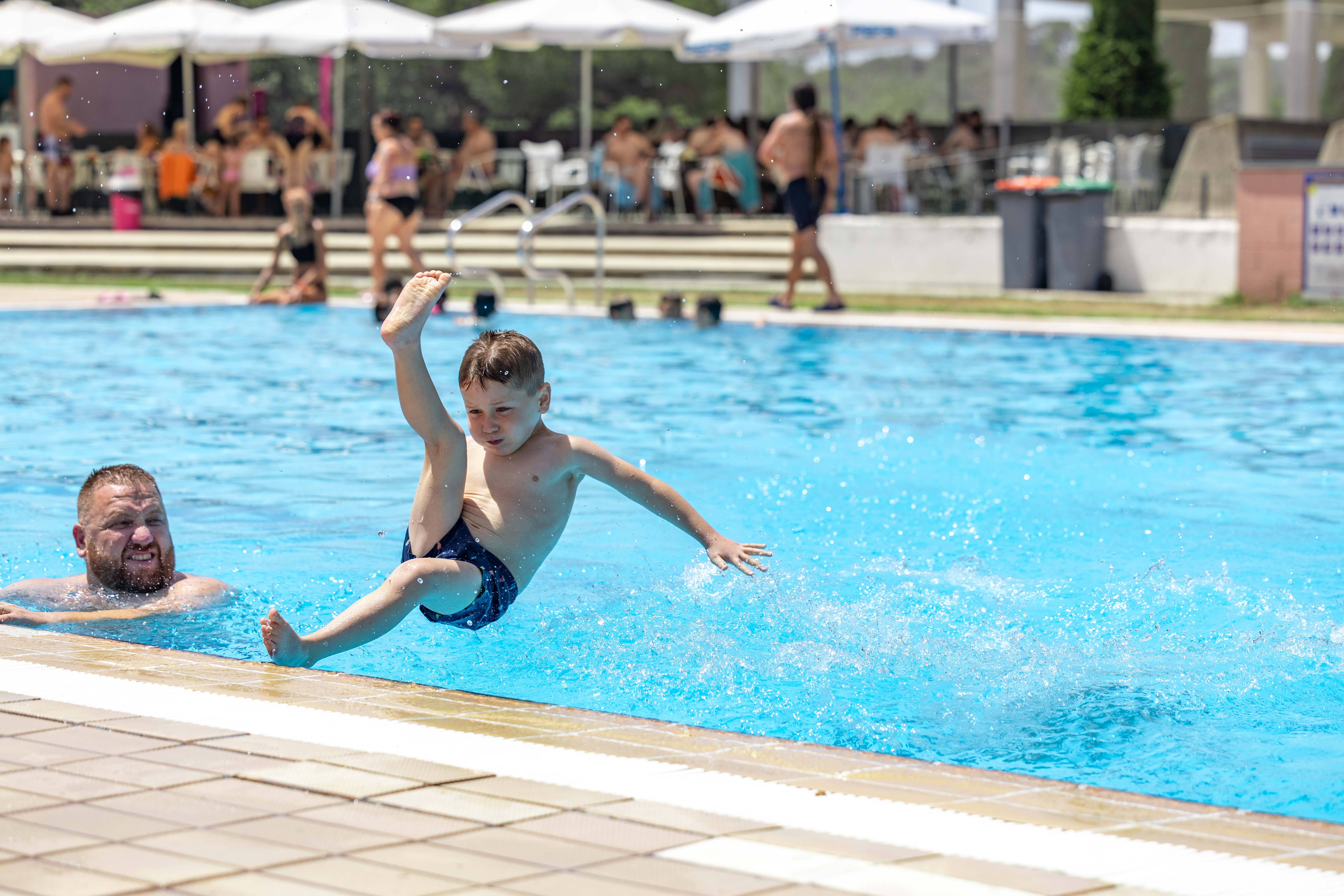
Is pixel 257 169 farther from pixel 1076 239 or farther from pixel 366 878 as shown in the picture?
pixel 366 878

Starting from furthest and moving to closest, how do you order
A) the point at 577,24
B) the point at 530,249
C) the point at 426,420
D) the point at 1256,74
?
the point at 1256,74 → the point at 577,24 → the point at 530,249 → the point at 426,420

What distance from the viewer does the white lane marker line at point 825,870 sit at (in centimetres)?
227

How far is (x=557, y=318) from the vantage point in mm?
15195

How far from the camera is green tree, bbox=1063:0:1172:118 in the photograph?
2342 cm

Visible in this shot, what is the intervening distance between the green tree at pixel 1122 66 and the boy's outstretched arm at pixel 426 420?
68.4 feet

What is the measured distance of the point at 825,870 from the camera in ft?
7.68

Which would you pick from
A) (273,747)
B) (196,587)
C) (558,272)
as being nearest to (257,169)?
(558,272)

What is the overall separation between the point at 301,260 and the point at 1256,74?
1885 centimetres

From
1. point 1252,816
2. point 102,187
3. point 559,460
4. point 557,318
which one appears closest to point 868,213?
point 557,318

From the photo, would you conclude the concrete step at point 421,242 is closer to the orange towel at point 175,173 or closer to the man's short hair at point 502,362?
the orange towel at point 175,173

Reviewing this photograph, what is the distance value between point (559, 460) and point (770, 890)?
2.54 metres

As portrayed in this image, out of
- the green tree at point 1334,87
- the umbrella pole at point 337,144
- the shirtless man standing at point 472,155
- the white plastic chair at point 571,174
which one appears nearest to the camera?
the white plastic chair at point 571,174

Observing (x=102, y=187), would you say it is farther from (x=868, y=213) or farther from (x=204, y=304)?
(x=868, y=213)

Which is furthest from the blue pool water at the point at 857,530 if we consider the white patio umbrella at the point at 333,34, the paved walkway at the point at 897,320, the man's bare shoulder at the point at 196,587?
the white patio umbrella at the point at 333,34
